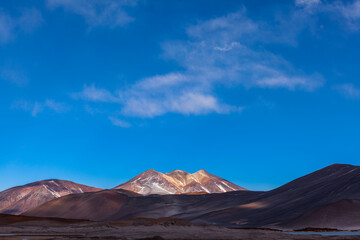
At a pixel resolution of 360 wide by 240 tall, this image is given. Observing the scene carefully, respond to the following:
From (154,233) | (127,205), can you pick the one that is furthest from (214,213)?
(154,233)

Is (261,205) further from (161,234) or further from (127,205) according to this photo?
(161,234)

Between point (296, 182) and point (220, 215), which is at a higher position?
point (296, 182)

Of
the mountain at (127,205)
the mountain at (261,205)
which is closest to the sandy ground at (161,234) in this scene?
the mountain at (261,205)

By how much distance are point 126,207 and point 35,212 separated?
127 ft

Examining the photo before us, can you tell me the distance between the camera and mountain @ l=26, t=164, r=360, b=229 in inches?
3196

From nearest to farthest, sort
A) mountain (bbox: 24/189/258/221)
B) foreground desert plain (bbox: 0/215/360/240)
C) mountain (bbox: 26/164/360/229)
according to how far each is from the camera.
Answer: foreground desert plain (bbox: 0/215/360/240) → mountain (bbox: 26/164/360/229) → mountain (bbox: 24/189/258/221)

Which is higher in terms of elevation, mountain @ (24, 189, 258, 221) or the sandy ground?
mountain @ (24, 189, 258, 221)

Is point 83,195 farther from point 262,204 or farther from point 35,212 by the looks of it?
point 262,204

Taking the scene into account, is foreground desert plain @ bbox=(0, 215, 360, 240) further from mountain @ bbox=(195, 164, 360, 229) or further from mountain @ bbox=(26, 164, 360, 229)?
mountain @ bbox=(195, 164, 360, 229)

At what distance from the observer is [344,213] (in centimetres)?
7838

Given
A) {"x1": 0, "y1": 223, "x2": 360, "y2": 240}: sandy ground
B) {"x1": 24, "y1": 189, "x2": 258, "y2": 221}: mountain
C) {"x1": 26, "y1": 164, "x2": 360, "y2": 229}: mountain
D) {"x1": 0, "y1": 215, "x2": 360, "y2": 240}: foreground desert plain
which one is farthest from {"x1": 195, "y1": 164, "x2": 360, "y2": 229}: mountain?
{"x1": 0, "y1": 223, "x2": 360, "y2": 240}: sandy ground

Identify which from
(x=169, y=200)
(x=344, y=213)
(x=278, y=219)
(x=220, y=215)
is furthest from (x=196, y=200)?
(x=344, y=213)

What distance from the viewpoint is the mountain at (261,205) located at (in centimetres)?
8119

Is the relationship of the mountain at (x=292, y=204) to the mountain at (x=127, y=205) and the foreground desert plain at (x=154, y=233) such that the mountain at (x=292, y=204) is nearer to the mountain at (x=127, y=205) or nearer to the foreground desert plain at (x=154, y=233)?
the mountain at (x=127, y=205)
